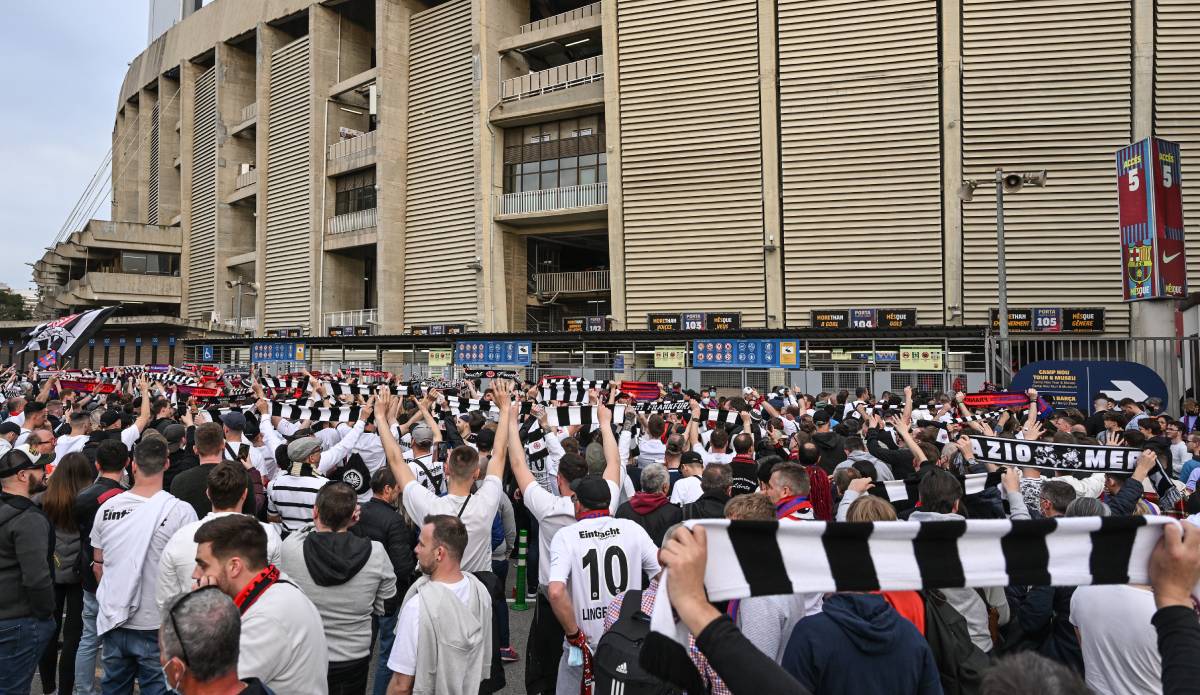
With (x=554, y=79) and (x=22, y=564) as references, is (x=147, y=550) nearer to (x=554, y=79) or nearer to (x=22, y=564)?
(x=22, y=564)

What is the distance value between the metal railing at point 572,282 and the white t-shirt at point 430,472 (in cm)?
2844

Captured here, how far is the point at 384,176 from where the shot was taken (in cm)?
3547

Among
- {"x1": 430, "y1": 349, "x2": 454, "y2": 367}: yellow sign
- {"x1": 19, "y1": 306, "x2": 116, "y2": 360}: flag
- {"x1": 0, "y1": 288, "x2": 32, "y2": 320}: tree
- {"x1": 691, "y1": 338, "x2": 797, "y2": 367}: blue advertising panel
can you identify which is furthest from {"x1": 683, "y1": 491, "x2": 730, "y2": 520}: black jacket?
{"x1": 0, "y1": 288, "x2": 32, "y2": 320}: tree

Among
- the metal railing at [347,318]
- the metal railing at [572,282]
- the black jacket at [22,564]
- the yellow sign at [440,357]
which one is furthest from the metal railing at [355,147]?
the black jacket at [22,564]

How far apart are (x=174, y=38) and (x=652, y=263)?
42967 millimetres

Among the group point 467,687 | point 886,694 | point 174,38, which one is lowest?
point 467,687

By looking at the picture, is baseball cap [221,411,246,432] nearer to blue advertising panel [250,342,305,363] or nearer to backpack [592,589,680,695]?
backpack [592,589,680,695]

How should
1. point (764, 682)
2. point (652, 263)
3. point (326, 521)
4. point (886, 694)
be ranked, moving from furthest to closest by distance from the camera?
point (652, 263)
point (326, 521)
point (886, 694)
point (764, 682)

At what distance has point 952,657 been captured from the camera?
10.1ft

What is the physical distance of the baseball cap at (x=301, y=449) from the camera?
18.0 ft

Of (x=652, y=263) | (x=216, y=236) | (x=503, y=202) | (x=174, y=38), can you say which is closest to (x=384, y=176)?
(x=503, y=202)

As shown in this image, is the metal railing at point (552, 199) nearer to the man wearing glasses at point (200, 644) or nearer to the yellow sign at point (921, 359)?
the yellow sign at point (921, 359)

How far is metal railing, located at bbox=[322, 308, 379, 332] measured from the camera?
37.5m

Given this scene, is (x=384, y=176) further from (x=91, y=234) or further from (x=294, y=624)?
(x=294, y=624)
